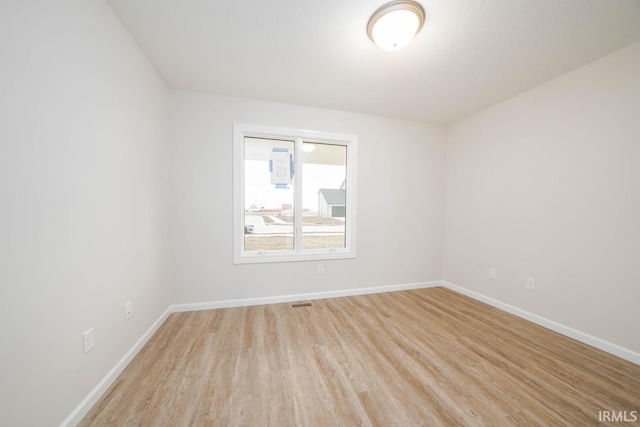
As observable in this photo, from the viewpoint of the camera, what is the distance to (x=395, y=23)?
4.95ft

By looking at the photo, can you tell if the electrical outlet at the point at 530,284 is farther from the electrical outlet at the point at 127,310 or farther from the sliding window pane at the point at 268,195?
the electrical outlet at the point at 127,310

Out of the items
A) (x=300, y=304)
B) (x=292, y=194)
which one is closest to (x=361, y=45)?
(x=292, y=194)

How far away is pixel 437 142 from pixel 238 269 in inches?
137

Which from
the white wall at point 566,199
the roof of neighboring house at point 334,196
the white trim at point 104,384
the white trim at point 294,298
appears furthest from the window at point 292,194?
the white wall at point 566,199

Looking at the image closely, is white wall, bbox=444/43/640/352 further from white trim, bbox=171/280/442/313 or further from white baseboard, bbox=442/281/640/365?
white trim, bbox=171/280/442/313

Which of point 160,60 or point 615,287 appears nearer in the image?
point 615,287

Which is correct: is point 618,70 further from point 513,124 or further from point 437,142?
point 437,142

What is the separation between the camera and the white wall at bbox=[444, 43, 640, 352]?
5.97 ft

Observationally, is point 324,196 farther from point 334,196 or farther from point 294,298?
point 294,298

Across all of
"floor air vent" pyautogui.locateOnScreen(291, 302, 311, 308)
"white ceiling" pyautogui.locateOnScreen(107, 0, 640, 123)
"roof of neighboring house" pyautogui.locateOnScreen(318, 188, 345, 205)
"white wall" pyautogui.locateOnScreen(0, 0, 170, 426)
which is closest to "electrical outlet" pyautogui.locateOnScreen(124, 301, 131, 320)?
"white wall" pyautogui.locateOnScreen(0, 0, 170, 426)

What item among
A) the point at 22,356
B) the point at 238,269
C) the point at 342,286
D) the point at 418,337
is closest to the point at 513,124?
the point at 418,337

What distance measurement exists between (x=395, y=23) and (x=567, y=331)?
3143 mm

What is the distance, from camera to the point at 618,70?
184 cm

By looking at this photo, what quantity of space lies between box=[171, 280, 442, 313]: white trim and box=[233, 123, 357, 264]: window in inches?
19.4
